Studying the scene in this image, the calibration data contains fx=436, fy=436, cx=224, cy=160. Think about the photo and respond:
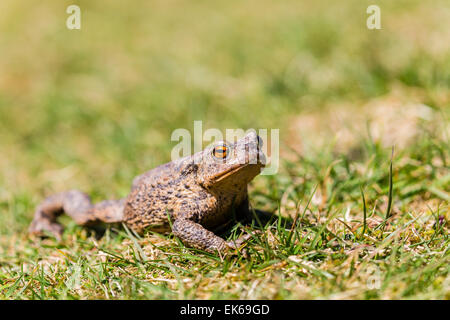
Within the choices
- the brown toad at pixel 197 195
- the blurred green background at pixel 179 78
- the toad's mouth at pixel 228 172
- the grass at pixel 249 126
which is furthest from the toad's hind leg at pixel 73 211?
the toad's mouth at pixel 228 172

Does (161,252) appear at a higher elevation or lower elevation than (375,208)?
lower

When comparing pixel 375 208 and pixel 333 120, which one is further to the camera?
pixel 333 120

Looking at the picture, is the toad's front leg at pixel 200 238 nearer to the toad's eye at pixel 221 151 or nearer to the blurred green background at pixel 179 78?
the toad's eye at pixel 221 151

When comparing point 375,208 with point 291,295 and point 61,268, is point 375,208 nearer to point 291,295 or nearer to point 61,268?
point 291,295

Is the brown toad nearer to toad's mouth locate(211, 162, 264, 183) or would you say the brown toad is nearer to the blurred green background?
toad's mouth locate(211, 162, 264, 183)

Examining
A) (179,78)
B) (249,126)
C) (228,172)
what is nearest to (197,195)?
(228,172)

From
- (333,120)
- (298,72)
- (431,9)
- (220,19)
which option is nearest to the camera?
(333,120)

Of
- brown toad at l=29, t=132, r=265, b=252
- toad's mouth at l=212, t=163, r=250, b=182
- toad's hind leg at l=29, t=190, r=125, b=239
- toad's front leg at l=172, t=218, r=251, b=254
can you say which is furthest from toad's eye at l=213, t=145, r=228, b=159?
toad's hind leg at l=29, t=190, r=125, b=239
